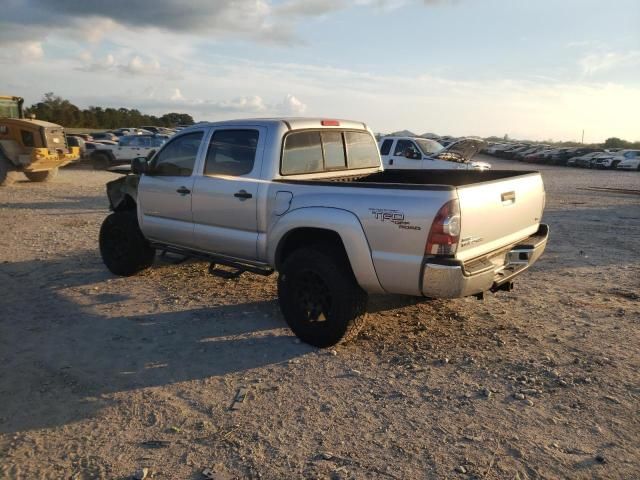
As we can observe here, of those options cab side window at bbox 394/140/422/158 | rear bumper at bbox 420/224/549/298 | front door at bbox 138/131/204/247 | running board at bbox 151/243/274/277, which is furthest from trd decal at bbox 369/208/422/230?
cab side window at bbox 394/140/422/158

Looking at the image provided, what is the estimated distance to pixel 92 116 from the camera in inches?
2662

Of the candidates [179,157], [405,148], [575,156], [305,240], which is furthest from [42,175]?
[575,156]

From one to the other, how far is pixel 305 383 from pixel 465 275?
4.72 ft

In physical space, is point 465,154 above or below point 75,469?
above

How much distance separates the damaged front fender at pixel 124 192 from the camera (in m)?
6.80

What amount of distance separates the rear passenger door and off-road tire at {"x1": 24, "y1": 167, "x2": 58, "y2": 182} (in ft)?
48.3

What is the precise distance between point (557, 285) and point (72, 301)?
5.68 meters

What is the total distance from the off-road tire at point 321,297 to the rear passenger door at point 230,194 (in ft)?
2.12

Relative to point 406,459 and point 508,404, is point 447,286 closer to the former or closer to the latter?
point 508,404

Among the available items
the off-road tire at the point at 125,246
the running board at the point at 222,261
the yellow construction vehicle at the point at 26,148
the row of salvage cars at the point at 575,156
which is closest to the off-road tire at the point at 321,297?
the running board at the point at 222,261

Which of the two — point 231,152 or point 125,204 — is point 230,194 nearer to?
point 231,152

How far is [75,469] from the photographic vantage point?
2.97 m

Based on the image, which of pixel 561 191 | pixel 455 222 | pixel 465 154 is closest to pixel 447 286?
pixel 455 222

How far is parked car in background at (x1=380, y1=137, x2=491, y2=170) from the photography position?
14.4m
